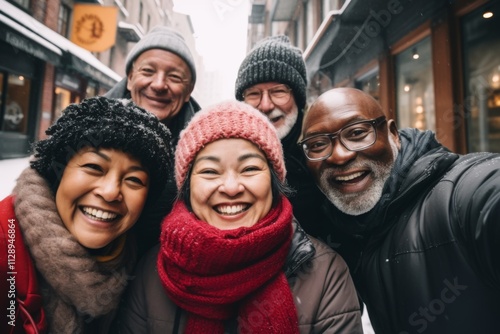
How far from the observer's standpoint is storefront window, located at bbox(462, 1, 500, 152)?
4.41 m

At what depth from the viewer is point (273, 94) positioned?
113 inches

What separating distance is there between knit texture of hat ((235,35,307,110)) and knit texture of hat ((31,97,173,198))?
147 cm

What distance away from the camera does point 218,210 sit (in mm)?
1630

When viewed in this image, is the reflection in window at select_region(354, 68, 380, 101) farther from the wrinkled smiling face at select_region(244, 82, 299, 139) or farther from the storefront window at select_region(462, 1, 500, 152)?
the wrinkled smiling face at select_region(244, 82, 299, 139)

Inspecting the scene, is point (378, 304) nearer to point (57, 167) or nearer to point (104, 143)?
point (104, 143)

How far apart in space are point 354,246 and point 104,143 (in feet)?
5.89

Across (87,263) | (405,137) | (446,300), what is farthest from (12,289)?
(405,137)

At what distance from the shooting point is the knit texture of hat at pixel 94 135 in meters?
1.55

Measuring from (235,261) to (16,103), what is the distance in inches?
437

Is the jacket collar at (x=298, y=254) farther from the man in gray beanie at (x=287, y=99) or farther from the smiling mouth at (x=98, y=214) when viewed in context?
the smiling mouth at (x=98, y=214)

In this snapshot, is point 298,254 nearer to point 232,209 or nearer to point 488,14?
point 232,209

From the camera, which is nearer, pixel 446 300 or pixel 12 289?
pixel 12 289

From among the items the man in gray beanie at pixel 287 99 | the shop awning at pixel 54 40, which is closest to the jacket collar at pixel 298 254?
the man in gray beanie at pixel 287 99

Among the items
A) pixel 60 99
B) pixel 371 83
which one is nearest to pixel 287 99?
pixel 371 83
